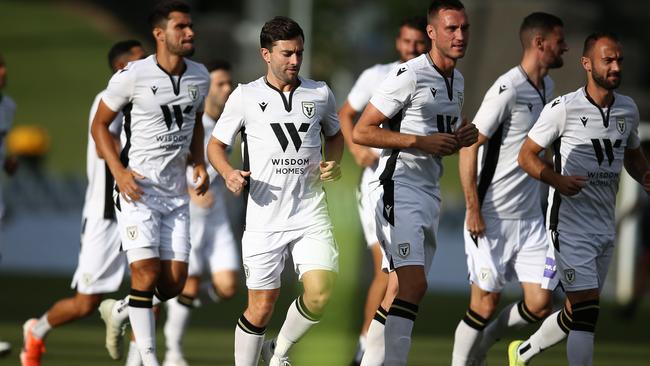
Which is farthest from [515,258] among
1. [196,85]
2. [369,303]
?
[196,85]

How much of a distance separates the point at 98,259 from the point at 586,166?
165 inches

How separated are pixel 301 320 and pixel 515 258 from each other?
204 centimetres

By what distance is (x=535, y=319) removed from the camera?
394 inches

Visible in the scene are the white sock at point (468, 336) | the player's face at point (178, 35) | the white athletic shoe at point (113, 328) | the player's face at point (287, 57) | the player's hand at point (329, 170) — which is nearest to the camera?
the player's hand at point (329, 170)

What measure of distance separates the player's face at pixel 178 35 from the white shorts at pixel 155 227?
115 centimetres

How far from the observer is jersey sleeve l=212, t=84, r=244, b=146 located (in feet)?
29.0

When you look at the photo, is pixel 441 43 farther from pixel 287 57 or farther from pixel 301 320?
pixel 301 320

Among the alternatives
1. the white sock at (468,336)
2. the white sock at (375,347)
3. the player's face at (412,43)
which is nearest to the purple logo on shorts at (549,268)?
the white sock at (468,336)

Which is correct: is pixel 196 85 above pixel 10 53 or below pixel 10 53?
above

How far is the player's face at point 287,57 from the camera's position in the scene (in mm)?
8742

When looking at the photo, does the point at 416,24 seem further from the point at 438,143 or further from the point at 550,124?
the point at 438,143

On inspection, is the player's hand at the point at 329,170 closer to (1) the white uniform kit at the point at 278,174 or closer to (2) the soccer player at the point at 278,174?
(2) the soccer player at the point at 278,174

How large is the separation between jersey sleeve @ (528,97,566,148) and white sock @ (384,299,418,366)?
60.0 inches

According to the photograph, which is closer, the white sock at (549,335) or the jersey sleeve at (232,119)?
the jersey sleeve at (232,119)
